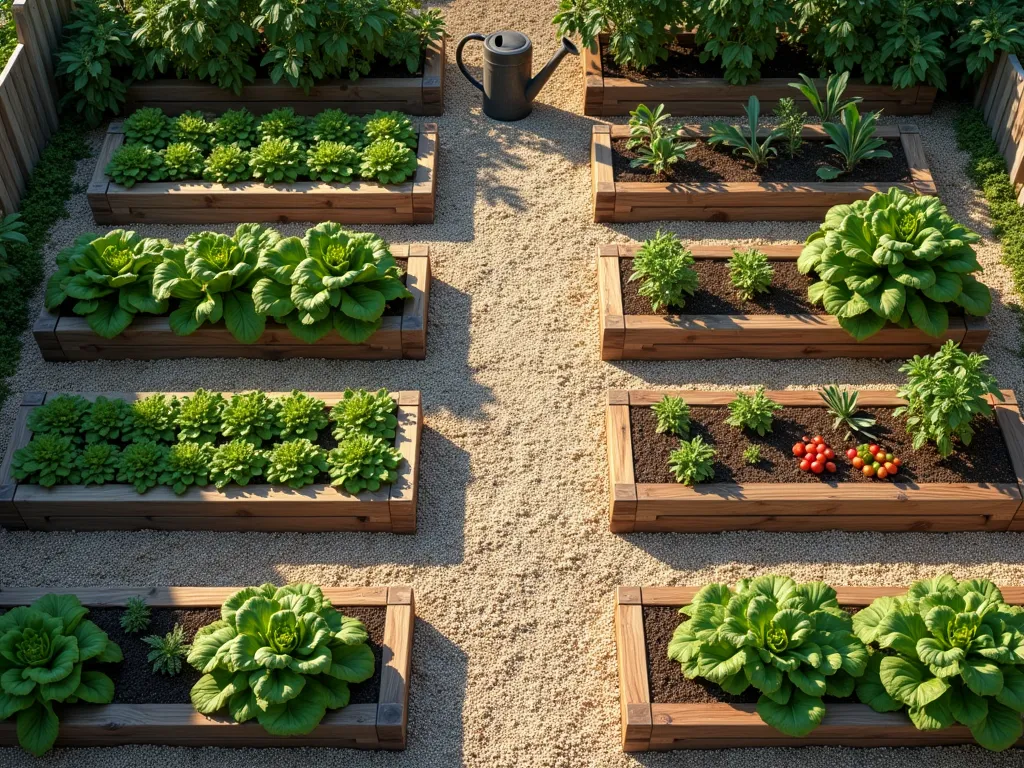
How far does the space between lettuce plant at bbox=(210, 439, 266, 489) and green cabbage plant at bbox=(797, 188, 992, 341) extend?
13.1 ft

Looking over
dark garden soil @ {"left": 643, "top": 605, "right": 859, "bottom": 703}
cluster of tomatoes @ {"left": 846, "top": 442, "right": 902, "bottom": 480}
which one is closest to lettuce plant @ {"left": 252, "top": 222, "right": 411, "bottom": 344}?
dark garden soil @ {"left": 643, "top": 605, "right": 859, "bottom": 703}

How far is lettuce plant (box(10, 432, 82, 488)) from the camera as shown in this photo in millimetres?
6523

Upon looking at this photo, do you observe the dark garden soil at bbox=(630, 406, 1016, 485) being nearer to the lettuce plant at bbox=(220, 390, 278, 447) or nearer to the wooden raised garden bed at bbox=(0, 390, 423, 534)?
the wooden raised garden bed at bbox=(0, 390, 423, 534)

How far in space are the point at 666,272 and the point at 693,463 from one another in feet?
4.96

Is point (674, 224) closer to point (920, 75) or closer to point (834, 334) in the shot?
point (834, 334)

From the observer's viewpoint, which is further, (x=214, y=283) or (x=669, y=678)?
(x=214, y=283)

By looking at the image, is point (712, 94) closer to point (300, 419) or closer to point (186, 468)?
point (300, 419)

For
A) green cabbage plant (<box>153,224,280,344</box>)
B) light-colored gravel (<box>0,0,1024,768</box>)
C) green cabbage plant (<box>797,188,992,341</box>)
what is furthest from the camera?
green cabbage plant (<box>153,224,280,344</box>)

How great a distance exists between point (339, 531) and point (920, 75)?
20.1 feet

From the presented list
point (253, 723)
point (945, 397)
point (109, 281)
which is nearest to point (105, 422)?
point (109, 281)

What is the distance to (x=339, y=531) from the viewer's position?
21.8 ft

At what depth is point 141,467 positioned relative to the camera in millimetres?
6543

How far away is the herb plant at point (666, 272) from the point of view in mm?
7305

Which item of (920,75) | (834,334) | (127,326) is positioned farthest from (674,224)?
(127,326)
